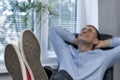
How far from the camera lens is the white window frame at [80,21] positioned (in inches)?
111

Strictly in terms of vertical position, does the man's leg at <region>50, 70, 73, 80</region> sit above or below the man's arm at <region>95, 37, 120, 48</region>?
below

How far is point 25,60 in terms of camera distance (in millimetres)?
1951

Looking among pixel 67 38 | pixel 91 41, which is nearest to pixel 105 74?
pixel 91 41

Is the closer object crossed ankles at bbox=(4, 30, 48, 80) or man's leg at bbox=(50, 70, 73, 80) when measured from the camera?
crossed ankles at bbox=(4, 30, 48, 80)

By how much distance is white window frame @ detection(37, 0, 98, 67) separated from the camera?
2814 mm

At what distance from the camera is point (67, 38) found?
8.36ft

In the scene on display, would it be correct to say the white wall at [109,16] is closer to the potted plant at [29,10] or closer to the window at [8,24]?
the potted plant at [29,10]

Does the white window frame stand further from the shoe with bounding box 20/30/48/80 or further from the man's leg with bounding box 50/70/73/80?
the shoe with bounding box 20/30/48/80

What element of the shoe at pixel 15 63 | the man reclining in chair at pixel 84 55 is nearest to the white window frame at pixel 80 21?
the man reclining in chair at pixel 84 55

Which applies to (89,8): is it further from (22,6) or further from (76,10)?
(22,6)

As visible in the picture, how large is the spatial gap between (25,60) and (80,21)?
3.87 feet

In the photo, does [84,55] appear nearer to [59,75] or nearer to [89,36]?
[89,36]

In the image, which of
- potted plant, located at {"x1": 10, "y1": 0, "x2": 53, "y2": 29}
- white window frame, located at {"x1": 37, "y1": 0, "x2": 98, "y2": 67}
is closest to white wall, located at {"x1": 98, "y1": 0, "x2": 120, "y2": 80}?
white window frame, located at {"x1": 37, "y1": 0, "x2": 98, "y2": 67}

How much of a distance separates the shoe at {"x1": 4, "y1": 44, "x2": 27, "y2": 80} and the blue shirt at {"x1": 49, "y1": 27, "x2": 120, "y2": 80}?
58cm
